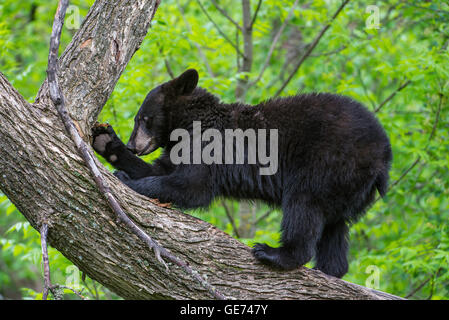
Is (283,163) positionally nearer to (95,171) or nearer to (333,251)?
(333,251)

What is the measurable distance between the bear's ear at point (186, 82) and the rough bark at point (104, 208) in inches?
32.5

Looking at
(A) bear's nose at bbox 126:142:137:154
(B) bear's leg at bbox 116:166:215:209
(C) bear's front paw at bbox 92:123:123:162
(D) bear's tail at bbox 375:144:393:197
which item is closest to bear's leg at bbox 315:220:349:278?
(D) bear's tail at bbox 375:144:393:197

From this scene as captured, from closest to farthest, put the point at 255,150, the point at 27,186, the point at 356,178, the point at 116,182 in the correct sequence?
the point at 27,186
the point at 116,182
the point at 356,178
the point at 255,150

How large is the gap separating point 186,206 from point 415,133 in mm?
4206

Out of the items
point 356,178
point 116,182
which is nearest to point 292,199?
point 356,178

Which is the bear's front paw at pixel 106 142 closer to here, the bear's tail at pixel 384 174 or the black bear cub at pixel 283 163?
the black bear cub at pixel 283 163

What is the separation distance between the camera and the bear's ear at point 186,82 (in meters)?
4.68

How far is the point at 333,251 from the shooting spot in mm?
4625

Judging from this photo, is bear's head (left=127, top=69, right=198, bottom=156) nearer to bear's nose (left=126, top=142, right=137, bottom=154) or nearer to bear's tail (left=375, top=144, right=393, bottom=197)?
bear's nose (left=126, top=142, right=137, bottom=154)

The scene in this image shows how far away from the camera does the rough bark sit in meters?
3.05

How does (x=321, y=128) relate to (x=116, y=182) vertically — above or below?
above

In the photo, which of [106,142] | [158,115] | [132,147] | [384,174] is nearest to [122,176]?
[106,142]
